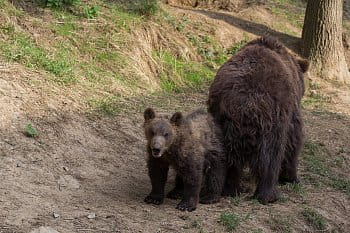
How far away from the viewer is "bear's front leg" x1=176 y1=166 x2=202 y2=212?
280 inches

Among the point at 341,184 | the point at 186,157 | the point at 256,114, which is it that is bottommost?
the point at 341,184

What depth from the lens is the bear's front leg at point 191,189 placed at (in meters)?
7.11

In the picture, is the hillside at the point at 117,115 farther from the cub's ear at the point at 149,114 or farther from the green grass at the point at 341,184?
the cub's ear at the point at 149,114

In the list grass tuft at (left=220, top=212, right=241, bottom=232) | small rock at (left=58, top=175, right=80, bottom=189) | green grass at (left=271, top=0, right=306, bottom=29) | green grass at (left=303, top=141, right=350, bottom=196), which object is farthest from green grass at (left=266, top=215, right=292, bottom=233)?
green grass at (left=271, top=0, right=306, bottom=29)

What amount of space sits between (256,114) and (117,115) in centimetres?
254

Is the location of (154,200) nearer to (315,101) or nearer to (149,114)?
(149,114)

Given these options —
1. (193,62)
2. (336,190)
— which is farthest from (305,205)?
(193,62)

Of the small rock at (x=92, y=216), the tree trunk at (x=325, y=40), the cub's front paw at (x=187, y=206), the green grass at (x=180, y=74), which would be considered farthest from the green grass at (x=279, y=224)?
the tree trunk at (x=325, y=40)

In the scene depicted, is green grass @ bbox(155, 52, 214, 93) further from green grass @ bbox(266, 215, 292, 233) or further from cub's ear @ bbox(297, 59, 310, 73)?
green grass @ bbox(266, 215, 292, 233)

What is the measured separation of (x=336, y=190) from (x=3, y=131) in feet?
14.9

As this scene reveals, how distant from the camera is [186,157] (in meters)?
7.12

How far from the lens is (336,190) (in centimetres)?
876

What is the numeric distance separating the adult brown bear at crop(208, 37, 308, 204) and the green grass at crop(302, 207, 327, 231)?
1.35 feet

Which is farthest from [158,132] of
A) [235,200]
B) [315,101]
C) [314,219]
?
[315,101]
